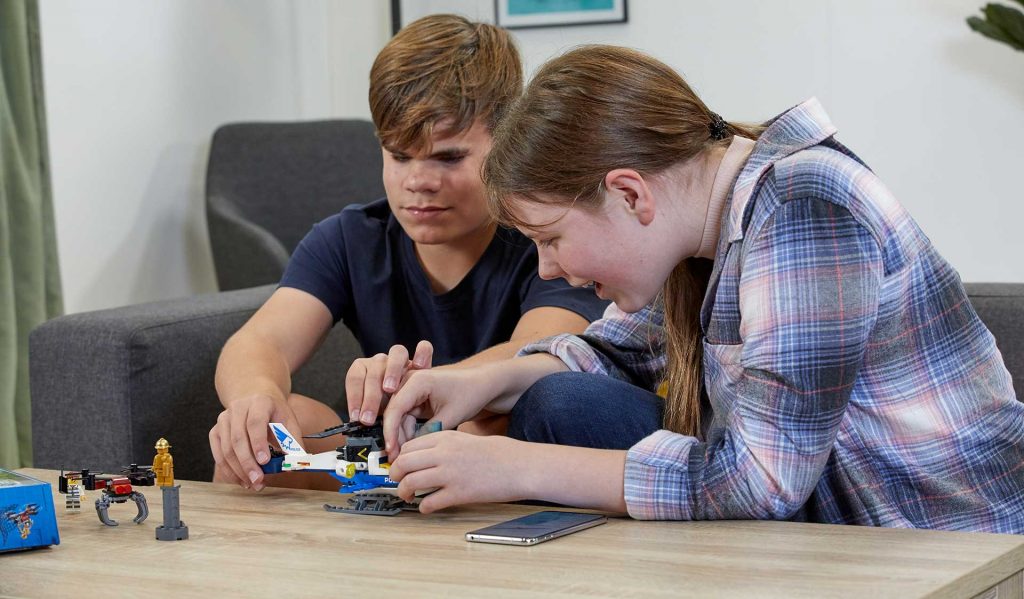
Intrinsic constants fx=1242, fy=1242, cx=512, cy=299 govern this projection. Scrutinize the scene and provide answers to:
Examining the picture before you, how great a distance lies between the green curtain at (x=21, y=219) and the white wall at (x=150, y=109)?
217mm

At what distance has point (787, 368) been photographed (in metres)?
1.00

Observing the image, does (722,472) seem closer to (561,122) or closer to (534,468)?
(534,468)

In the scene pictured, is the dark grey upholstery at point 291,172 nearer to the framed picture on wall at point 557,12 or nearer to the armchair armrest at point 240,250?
the armchair armrest at point 240,250

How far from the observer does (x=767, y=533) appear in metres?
0.99

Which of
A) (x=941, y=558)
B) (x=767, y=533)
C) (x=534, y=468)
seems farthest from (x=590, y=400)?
(x=941, y=558)

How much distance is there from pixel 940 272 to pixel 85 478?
0.81m

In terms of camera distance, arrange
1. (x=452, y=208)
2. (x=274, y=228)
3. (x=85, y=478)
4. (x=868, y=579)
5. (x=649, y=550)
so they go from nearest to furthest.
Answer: (x=868, y=579) → (x=649, y=550) → (x=85, y=478) → (x=452, y=208) → (x=274, y=228)

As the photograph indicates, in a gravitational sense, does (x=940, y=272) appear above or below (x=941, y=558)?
above

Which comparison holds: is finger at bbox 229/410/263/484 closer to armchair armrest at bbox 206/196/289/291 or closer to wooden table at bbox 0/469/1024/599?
wooden table at bbox 0/469/1024/599

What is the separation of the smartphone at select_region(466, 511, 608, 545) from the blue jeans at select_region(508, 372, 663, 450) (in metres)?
0.15

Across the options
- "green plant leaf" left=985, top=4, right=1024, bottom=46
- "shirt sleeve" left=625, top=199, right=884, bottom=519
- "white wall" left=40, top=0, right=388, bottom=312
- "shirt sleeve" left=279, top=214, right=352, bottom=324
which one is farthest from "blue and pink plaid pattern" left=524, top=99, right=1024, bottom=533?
"white wall" left=40, top=0, right=388, bottom=312

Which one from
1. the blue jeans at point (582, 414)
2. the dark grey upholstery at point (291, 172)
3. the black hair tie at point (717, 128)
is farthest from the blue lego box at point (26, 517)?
the dark grey upholstery at point (291, 172)

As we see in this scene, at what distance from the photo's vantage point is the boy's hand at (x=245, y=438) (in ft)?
4.09

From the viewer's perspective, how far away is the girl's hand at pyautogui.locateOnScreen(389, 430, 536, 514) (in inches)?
42.0
